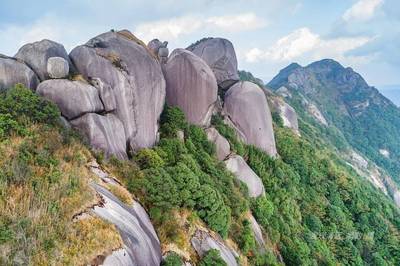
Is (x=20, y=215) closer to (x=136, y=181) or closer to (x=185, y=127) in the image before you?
(x=136, y=181)

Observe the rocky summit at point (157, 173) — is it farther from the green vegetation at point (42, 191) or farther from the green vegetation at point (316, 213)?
the green vegetation at point (316, 213)

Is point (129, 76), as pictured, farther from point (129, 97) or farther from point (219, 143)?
point (219, 143)

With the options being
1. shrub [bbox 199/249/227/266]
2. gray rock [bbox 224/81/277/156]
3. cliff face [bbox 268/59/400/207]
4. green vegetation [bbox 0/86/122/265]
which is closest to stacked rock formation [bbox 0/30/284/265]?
gray rock [bbox 224/81/277/156]

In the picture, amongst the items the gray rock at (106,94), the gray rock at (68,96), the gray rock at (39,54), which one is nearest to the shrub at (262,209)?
the gray rock at (106,94)

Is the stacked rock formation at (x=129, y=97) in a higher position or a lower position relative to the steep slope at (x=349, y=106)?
higher

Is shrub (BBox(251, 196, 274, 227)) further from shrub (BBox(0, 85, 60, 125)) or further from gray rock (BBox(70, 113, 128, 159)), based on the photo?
shrub (BBox(0, 85, 60, 125))

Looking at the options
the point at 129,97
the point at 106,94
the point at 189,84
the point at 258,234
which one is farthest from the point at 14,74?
the point at 258,234
